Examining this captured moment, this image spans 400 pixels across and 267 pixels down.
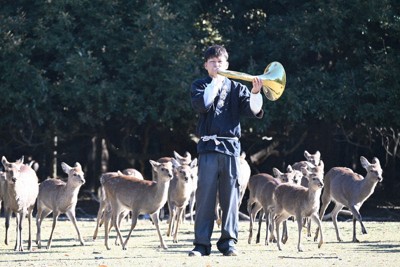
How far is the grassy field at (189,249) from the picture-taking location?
40.3ft

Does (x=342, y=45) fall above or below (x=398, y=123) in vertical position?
above

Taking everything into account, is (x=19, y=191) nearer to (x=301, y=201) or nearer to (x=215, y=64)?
(x=301, y=201)

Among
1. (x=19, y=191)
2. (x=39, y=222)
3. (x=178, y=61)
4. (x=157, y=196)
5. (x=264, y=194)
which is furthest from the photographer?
(x=178, y=61)

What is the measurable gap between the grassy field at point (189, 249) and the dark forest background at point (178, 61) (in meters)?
5.28

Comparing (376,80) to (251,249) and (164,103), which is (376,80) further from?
(251,249)

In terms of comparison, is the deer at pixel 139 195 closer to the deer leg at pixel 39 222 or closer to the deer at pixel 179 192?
the deer leg at pixel 39 222

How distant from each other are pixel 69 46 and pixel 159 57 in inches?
81.1

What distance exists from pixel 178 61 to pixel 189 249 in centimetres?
984

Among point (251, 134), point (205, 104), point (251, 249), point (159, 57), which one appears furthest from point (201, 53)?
point (205, 104)

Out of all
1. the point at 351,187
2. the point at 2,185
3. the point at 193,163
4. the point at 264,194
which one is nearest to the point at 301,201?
the point at 264,194

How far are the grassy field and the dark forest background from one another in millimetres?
5276

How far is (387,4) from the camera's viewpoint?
79.4 feet

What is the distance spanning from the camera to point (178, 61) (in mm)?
24312

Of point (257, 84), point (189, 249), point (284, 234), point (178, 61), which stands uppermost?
point (178, 61)
